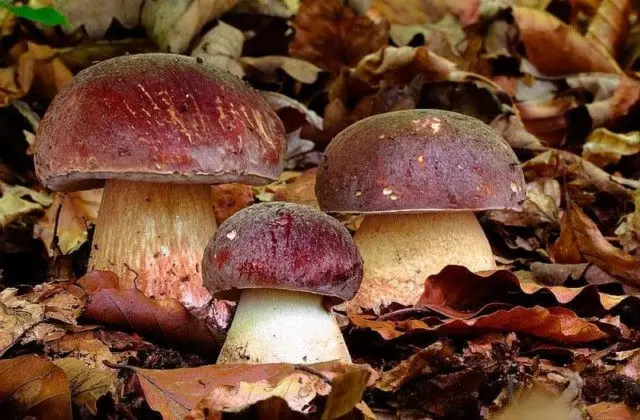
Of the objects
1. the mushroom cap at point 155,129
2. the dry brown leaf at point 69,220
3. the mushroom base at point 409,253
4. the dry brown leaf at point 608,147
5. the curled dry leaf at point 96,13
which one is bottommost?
the dry brown leaf at point 608,147

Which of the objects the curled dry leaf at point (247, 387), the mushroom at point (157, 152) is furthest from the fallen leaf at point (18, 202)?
the curled dry leaf at point (247, 387)

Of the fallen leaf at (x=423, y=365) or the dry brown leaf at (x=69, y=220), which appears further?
the dry brown leaf at (x=69, y=220)

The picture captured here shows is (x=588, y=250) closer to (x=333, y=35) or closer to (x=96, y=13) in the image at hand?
(x=333, y=35)

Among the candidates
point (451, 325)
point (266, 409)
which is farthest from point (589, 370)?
point (266, 409)

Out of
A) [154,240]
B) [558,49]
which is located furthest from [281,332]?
[558,49]

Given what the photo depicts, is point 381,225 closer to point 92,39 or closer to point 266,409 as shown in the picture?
point 266,409

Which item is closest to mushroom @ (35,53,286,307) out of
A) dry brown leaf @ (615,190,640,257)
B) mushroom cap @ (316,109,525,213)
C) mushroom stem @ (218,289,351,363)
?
mushroom cap @ (316,109,525,213)

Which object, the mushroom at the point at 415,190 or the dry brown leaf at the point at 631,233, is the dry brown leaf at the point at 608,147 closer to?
the dry brown leaf at the point at 631,233
